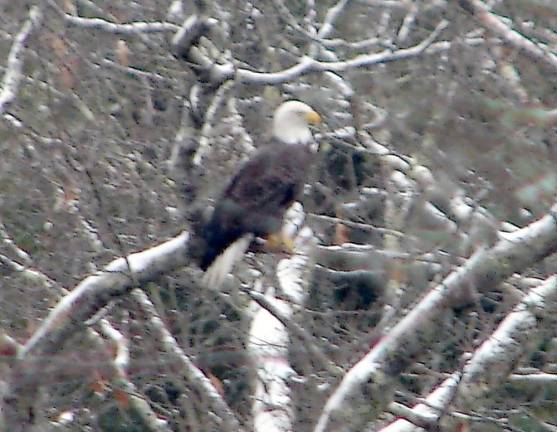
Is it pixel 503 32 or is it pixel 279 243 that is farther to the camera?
pixel 279 243

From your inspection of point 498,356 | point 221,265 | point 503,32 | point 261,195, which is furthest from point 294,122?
point 503,32

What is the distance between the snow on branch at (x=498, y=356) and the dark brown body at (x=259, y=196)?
3.58 feet

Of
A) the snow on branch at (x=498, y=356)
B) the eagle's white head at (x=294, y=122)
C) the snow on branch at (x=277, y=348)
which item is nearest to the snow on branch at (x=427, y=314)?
the snow on branch at (x=498, y=356)

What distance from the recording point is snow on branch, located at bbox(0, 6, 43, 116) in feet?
18.4

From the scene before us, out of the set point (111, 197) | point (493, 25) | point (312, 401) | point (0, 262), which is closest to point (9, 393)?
point (312, 401)

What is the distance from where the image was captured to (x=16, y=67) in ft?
18.8

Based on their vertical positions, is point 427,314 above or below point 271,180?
above

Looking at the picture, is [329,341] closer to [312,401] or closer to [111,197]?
[312,401]

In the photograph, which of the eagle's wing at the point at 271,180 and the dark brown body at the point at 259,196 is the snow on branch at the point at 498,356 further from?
the eagle's wing at the point at 271,180

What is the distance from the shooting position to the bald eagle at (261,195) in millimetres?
5102

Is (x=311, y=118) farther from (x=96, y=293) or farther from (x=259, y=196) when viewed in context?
(x=96, y=293)

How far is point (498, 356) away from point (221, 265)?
58.8 inches

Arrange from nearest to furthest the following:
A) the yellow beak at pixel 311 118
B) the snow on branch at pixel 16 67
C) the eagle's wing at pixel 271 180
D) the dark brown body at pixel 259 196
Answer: the dark brown body at pixel 259 196 → the eagle's wing at pixel 271 180 → the snow on branch at pixel 16 67 → the yellow beak at pixel 311 118

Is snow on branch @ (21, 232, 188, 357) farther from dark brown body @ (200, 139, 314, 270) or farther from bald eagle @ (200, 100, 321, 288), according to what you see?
Result: dark brown body @ (200, 139, 314, 270)
